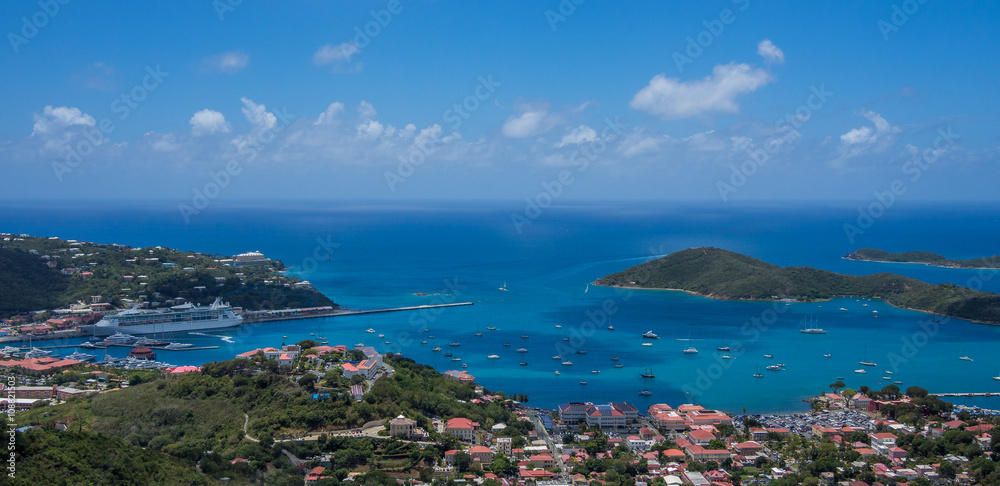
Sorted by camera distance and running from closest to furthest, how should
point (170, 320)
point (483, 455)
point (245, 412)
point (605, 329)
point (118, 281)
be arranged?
point (483, 455)
point (245, 412)
point (605, 329)
point (170, 320)
point (118, 281)

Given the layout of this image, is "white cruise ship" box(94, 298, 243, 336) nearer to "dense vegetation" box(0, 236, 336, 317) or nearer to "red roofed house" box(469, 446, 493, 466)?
"dense vegetation" box(0, 236, 336, 317)

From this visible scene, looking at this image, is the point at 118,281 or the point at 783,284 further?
the point at 783,284

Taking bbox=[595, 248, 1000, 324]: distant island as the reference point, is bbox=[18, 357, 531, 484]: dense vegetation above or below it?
below

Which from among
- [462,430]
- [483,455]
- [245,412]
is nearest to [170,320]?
[245,412]

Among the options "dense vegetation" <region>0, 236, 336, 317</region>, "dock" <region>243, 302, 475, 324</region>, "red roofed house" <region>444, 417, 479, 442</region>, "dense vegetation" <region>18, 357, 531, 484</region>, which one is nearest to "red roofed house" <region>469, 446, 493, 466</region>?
"dense vegetation" <region>18, 357, 531, 484</region>

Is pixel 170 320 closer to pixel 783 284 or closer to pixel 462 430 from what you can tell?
pixel 462 430

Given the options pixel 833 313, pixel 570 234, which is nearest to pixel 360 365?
pixel 833 313

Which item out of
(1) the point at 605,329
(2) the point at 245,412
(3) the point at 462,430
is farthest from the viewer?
(1) the point at 605,329
